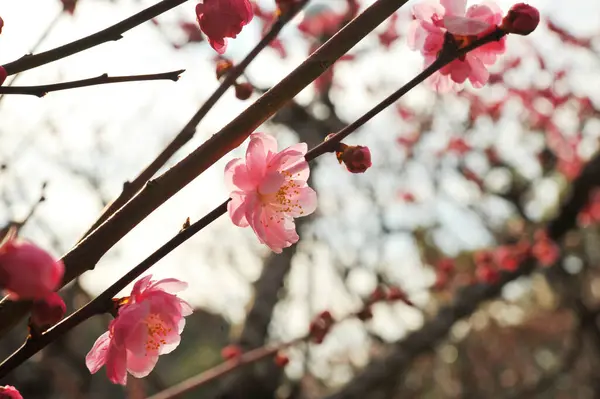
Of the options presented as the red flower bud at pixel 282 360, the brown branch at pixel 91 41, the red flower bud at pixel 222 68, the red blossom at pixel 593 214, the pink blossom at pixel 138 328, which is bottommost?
the red blossom at pixel 593 214

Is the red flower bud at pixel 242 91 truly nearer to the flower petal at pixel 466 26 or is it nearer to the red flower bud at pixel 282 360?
the flower petal at pixel 466 26

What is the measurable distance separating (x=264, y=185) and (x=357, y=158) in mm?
183

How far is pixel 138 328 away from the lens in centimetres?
83

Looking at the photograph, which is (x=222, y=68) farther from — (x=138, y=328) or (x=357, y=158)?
(x=138, y=328)

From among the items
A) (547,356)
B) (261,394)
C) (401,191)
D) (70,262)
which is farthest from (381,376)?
(547,356)

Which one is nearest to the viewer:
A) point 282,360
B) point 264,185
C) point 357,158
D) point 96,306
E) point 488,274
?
point 96,306

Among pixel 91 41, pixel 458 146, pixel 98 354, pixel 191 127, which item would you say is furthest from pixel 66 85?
pixel 458 146

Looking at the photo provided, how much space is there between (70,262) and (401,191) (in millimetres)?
5803

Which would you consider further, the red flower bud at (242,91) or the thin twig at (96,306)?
the red flower bud at (242,91)

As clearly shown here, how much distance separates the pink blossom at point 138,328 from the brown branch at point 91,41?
0.34 meters

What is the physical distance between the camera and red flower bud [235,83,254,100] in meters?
1.16

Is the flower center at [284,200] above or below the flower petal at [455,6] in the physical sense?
below

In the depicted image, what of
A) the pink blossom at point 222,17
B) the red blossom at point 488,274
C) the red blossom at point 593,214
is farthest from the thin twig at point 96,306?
the red blossom at point 593,214

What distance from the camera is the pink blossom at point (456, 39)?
92cm
